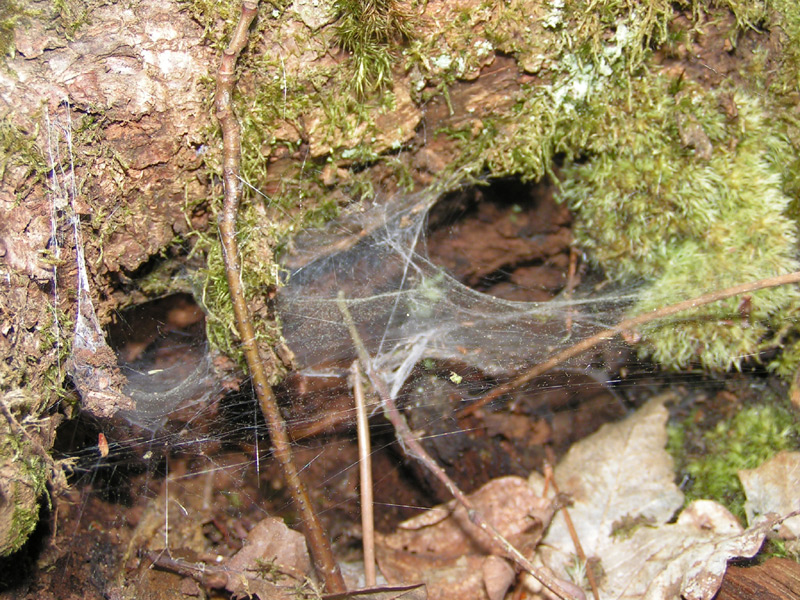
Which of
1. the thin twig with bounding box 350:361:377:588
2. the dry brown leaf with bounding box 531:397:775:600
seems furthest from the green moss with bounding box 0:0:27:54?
the dry brown leaf with bounding box 531:397:775:600

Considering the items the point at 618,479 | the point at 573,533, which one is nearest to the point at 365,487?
the point at 573,533

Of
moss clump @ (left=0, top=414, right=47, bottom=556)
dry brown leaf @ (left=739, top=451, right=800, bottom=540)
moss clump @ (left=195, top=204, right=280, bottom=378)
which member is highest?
moss clump @ (left=195, top=204, right=280, bottom=378)

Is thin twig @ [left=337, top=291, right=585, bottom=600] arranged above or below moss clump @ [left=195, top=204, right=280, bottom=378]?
below

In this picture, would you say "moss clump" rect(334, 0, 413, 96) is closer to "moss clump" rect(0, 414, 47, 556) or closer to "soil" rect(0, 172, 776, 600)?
"soil" rect(0, 172, 776, 600)

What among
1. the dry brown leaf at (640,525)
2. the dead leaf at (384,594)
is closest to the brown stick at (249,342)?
the dead leaf at (384,594)

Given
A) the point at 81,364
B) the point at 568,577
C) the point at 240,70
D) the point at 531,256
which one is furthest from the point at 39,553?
the point at 531,256

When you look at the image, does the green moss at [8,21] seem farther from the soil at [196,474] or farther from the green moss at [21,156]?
the soil at [196,474]
